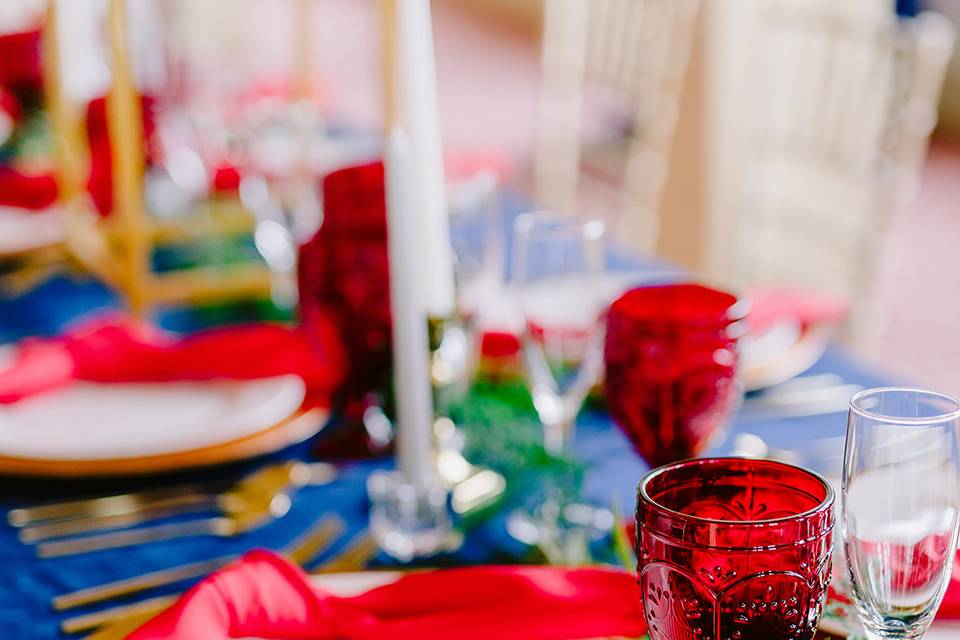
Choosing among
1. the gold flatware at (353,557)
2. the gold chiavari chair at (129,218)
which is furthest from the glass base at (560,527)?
the gold chiavari chair at (129,218)

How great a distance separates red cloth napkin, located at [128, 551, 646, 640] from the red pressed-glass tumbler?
104 millimetres

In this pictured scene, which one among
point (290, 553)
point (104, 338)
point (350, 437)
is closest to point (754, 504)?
point (290, 553)

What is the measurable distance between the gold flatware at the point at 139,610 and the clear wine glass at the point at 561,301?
0.21 meters

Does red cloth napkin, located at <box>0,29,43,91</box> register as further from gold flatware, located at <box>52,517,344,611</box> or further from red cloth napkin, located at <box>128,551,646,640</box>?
red cloth napkin, located at <box>128,551,646,640</box>

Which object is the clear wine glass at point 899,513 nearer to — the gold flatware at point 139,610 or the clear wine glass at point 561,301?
the clear wine glass at point 561,301

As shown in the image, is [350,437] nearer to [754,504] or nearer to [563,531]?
[563,531]

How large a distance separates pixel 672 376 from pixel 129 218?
2.44ft

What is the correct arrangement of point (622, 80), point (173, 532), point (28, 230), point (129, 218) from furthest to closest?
point (622, 80) < point (28, 230) < point (129, 218) < point (173, 532)

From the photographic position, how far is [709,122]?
2875 millimetres

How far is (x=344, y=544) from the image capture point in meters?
0.90

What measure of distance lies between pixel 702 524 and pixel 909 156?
1.35 metres

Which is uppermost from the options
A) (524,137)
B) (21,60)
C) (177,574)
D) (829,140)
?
(21,60)

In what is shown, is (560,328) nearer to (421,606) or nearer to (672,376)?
(672,376)

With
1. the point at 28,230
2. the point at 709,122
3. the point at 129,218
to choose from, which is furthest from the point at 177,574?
the point at 709,122
